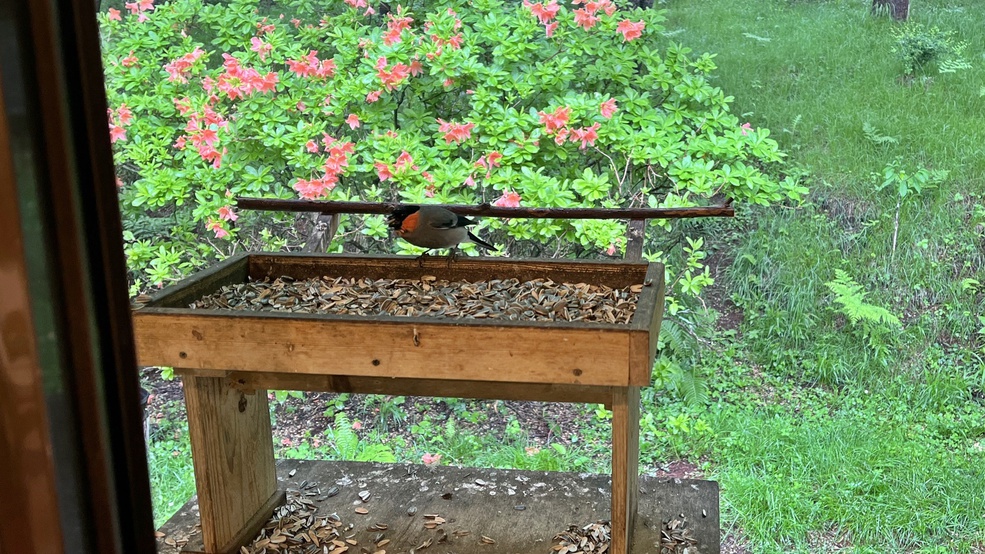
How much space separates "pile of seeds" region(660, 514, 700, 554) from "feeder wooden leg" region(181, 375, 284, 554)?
906 millimetres

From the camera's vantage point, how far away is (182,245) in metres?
3.51

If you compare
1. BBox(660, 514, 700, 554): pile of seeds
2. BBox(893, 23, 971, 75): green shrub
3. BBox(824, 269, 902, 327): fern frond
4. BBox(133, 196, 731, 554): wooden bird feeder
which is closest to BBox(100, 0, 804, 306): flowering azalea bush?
BBox(824, 269, 902, 327): fern frond

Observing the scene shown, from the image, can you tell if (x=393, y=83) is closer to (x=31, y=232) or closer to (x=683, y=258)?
(x=683, y=258)

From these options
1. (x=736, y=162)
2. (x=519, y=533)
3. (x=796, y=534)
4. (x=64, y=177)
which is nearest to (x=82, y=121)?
(x=64, y=177)

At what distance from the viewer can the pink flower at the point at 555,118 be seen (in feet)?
10.6

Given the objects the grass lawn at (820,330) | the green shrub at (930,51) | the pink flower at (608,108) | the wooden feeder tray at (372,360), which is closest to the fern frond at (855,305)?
the grass lawn at (820,330)

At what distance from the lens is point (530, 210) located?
6.55 feet

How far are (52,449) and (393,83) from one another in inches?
127

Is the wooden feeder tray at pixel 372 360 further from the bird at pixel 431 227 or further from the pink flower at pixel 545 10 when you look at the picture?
the pink flower at pixel 545 10

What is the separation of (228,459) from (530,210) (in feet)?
2.79

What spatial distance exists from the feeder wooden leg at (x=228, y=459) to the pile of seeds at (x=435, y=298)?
0.19m

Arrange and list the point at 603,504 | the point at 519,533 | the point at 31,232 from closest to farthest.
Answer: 1. the point at 31,232
2. the point at 519,533
3. the point at 603,504

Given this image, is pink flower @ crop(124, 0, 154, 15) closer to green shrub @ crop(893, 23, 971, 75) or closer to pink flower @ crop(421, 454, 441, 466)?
pink flower @ crop(421, 454, 441, 466)

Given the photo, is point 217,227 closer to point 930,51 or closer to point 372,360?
point 372,360
